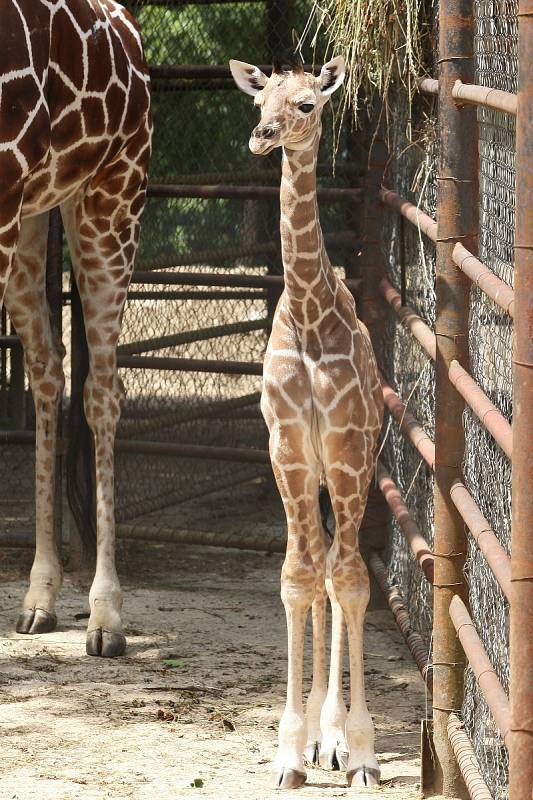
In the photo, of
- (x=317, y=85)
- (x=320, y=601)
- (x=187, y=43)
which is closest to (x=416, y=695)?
(x=320, y=601)

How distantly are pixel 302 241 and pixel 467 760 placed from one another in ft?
4.98

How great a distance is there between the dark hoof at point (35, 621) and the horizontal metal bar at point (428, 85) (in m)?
Answer: 2.62

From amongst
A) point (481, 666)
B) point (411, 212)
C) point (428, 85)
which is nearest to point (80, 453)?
point (411, 212)

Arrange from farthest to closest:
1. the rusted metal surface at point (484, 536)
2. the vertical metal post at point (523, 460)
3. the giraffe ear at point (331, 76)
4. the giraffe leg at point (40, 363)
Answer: the giraffe leg at point (40, 363) < the giraffe ear at point (331, 76) < the rusted metal surface at point (484, 536) < the vertical metal post at point (523, 460)

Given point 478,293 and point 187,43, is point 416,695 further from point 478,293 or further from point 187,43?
point 187,43

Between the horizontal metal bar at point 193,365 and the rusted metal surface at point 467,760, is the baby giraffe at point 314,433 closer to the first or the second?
the rusted metal surface at point 467,760

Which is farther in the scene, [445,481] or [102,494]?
[102,494]

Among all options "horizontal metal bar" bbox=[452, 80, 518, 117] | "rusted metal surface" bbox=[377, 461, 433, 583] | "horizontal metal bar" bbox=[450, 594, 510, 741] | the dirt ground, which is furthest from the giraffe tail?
"horizontal metal bar" bbox=[452, 80, 518, 117]

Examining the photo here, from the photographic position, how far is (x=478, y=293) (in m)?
3.73

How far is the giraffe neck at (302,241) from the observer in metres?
3.90

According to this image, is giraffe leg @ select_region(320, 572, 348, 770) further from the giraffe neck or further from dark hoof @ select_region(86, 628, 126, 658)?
dark hoof @ select_region(86, 628, 126, 658)

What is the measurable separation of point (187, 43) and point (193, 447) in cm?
212

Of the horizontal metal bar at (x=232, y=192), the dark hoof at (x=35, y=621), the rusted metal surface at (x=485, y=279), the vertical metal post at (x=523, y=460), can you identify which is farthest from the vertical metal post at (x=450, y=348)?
the dark hoof at (x=35, y=621)

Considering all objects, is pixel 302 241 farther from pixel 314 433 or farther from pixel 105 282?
pixel 105 282
